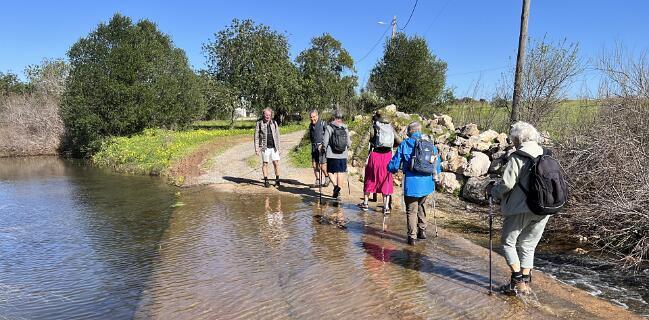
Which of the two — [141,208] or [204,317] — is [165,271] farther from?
[141,208]

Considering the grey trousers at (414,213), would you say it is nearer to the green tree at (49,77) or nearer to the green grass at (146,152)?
the green grass at (146,152)

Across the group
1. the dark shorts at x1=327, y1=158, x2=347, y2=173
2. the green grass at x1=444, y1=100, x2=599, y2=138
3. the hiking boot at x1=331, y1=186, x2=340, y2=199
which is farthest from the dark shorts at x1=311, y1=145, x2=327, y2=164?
the green grass at x1=444, y1=100, x2=599, y2=138

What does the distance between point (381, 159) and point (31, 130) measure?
96.3 ft

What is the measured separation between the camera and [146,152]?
2072cm

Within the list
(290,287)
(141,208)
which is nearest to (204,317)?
(290,287)

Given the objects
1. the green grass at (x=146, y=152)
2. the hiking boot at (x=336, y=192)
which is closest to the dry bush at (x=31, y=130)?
the green grass at (x=146, y=152)

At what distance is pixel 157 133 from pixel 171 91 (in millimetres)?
3994

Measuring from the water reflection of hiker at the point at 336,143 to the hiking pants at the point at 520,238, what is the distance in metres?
4.87

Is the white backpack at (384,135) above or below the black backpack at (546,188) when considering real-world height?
above

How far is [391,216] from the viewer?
8.80 meters

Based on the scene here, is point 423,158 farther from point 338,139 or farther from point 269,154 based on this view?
point 269,154

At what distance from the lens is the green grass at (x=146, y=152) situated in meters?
18.8

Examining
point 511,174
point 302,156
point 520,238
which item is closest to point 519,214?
point 520,238

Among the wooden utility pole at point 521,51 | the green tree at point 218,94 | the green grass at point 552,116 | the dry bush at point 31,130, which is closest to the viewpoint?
the green grass at point 552,116
